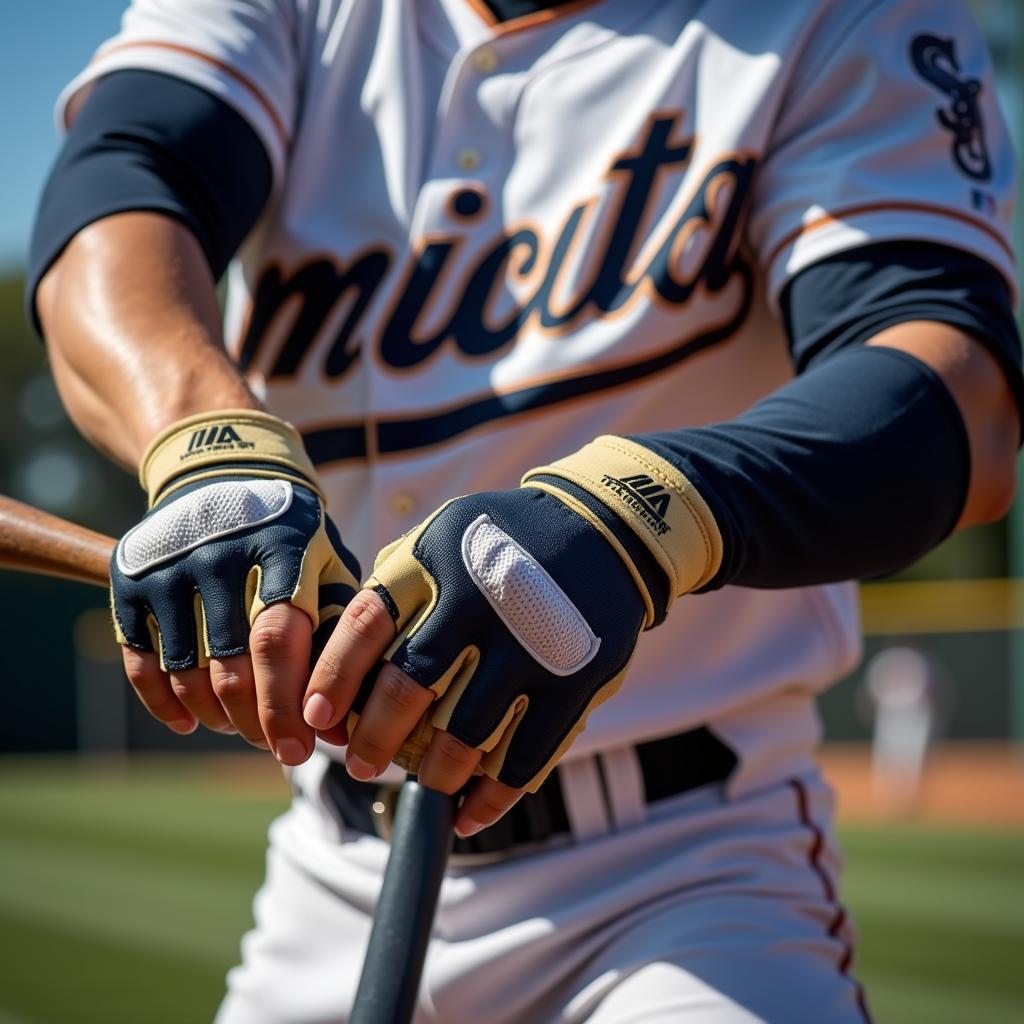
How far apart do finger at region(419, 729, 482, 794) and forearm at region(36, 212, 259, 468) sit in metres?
0.41

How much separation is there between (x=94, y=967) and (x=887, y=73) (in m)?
4.96

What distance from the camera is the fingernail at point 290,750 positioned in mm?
1215

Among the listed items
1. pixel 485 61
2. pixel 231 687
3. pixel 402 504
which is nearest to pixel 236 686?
pixel 231 687

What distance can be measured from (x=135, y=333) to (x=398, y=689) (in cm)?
54

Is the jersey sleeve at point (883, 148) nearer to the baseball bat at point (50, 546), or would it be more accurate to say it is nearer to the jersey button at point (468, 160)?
the jersey button at point (468, 160)

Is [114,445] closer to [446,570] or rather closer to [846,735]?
[446,570]

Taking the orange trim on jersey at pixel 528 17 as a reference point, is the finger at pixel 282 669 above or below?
below

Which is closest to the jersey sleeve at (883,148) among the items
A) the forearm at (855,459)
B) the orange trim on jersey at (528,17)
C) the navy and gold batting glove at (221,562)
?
the forearm at (855,459)

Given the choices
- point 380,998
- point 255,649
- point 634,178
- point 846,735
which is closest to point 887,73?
point 634,178

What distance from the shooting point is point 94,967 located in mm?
5672

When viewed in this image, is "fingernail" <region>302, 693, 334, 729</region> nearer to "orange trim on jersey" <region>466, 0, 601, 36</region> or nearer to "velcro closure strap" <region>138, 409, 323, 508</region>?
"velcro closure strap" <region>138, 409, 323, 508</region>

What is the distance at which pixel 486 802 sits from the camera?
1249 mm

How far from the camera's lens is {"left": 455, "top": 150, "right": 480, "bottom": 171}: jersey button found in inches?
69.6

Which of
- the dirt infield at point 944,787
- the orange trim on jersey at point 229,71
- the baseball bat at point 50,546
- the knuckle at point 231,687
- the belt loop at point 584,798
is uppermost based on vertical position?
the orange trim on jersey at point 229,71
